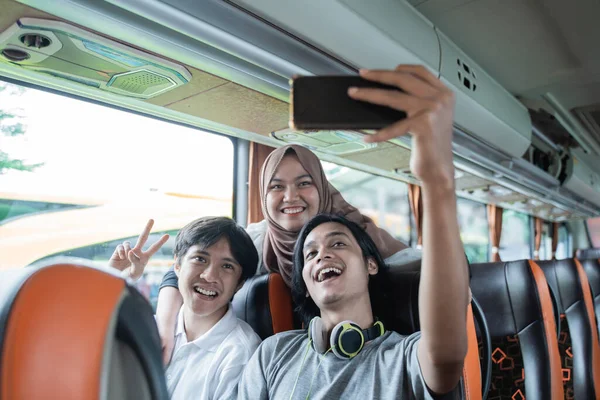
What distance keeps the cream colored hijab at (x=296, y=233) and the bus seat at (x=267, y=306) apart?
0.09 metres

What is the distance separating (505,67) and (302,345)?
285cm

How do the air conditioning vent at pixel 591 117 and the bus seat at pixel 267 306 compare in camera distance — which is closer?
the bus seat at pixel 267 306

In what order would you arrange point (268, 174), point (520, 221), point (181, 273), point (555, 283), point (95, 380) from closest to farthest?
point (95, 380) < point (181, 273) < point (268, 174) < point (555, 283) < point (520, 221)

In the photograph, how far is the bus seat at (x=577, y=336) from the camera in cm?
238

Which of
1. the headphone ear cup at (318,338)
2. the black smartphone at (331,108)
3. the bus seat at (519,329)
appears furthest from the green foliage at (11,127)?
the bus seat at (519,329)

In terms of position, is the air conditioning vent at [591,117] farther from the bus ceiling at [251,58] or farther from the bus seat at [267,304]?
the bus seat at [267,304]

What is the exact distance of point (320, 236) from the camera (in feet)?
5.55

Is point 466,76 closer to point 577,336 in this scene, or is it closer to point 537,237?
point 577,336

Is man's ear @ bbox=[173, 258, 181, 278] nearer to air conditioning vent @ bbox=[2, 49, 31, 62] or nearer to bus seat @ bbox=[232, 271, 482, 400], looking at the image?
bus seat @ bbox=[232, 271, 482, 400]

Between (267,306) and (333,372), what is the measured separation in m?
0.49

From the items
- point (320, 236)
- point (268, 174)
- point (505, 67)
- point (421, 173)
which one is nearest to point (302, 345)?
point (320, 236)

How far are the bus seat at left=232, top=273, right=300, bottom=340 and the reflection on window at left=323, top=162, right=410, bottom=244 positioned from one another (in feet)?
6.88

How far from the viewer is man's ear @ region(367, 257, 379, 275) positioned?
5.54 ft

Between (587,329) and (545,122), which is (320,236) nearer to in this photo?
(587,329)
